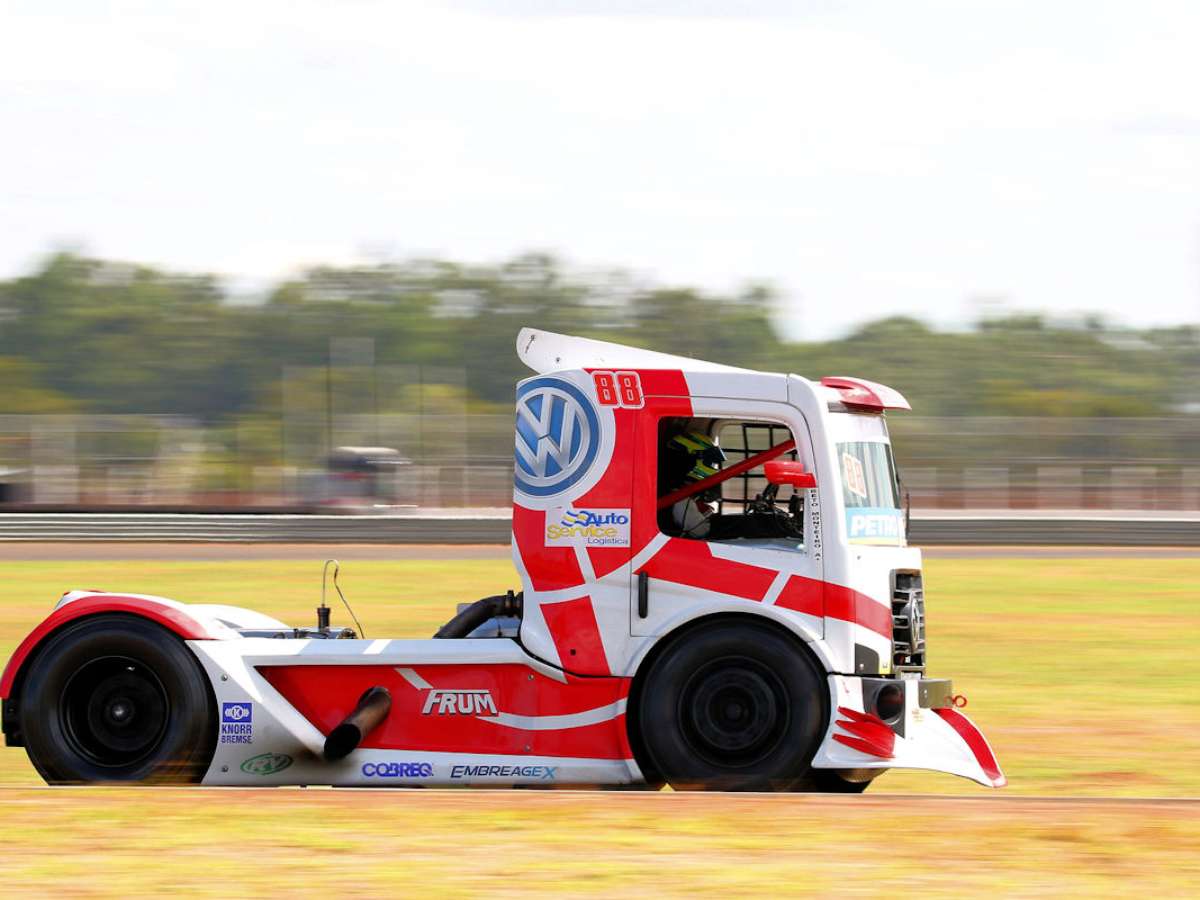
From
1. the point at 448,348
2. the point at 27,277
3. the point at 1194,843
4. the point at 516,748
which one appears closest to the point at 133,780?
the point at 516,748

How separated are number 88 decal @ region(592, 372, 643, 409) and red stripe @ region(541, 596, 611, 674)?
3.02 feet

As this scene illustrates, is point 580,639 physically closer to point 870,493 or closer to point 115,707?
point 870,493

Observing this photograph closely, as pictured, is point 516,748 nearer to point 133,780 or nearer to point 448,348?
point 133,780

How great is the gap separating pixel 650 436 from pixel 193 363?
265ft

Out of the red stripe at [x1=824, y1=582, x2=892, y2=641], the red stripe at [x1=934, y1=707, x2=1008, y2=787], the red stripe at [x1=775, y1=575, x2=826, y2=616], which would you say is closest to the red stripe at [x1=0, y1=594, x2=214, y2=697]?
the red stripe at [x1=775, y1=575, x2=826, y2=616]

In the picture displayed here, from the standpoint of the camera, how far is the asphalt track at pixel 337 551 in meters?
30.1

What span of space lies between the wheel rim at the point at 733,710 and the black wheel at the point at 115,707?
2.27m

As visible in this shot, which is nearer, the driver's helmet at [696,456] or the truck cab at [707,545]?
the truck cab at [707,545]

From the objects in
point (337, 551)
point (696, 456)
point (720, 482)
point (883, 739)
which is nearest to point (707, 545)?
point (720, 482)

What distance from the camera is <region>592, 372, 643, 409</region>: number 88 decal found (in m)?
8.02

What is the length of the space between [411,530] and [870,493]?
86.1 feet

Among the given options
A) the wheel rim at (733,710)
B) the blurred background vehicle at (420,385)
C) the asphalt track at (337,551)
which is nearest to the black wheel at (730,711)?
the wheel rim at (733,710)

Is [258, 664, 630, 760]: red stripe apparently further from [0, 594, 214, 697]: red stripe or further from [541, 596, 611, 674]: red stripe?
[0, 594, 214, 697]: red stripe

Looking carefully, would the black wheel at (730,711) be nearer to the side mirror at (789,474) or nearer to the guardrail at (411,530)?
the side mirror at (789,474)
